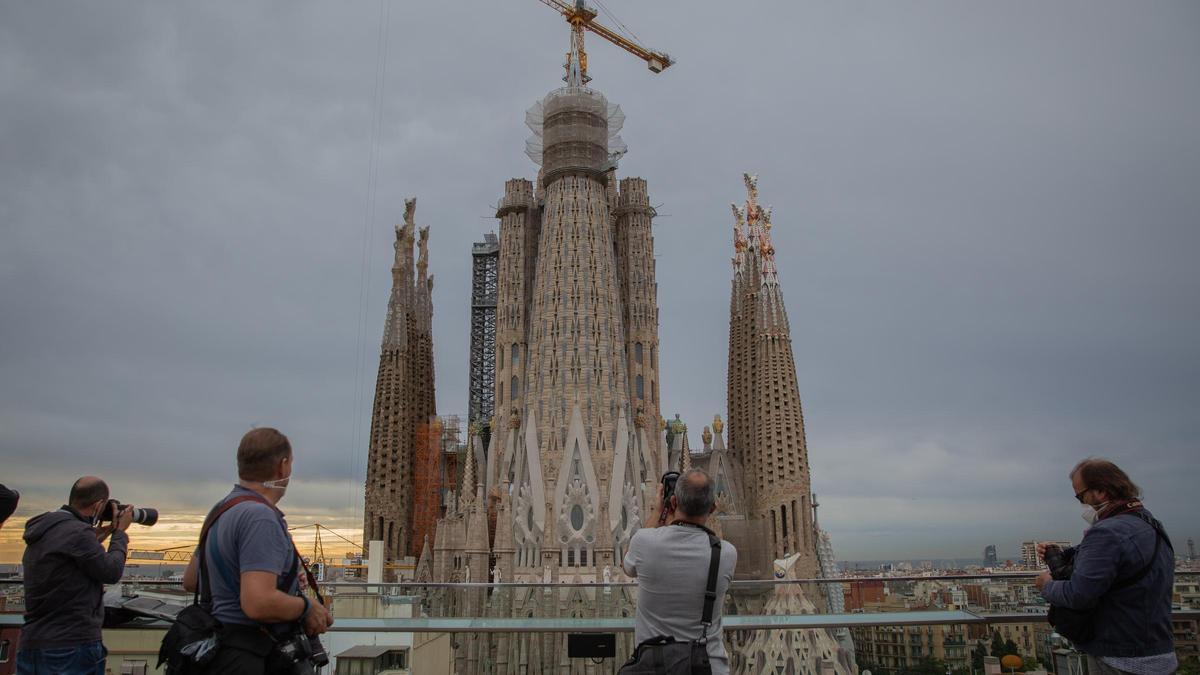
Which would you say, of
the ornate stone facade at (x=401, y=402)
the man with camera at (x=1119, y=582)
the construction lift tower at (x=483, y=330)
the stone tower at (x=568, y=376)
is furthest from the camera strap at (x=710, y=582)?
the construction lift tower at (x=483, y=330)

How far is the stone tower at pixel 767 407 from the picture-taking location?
37406 millimetres

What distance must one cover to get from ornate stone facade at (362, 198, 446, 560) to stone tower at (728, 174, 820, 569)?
15.2 m

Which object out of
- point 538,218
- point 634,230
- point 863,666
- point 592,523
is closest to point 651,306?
point 634,230

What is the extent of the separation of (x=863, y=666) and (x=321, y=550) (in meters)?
53.5

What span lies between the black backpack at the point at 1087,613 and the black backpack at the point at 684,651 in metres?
1.62

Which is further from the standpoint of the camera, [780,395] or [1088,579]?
[780,395]

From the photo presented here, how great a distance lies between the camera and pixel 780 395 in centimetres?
3894

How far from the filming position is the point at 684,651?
374cm

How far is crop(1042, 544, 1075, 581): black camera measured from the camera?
4023 millimetres

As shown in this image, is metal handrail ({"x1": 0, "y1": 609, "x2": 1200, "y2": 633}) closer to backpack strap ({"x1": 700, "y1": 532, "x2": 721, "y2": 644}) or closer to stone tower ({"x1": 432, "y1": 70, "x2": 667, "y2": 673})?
backpack strap ({"x1": 700, "y1": 532, "x2": 721, "y2": 644})

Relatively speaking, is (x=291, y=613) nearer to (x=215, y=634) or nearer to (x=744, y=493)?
(x=215, y=634)

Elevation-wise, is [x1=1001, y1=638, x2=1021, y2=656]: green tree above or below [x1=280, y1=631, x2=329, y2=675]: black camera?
below

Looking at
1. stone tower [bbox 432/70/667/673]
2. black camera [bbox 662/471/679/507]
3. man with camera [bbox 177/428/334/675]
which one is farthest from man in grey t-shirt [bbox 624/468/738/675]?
stone tower [bbox 432/70/667/673]

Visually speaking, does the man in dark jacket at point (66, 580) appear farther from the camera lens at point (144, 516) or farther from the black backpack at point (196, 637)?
the black backpack at point (196, 637)
